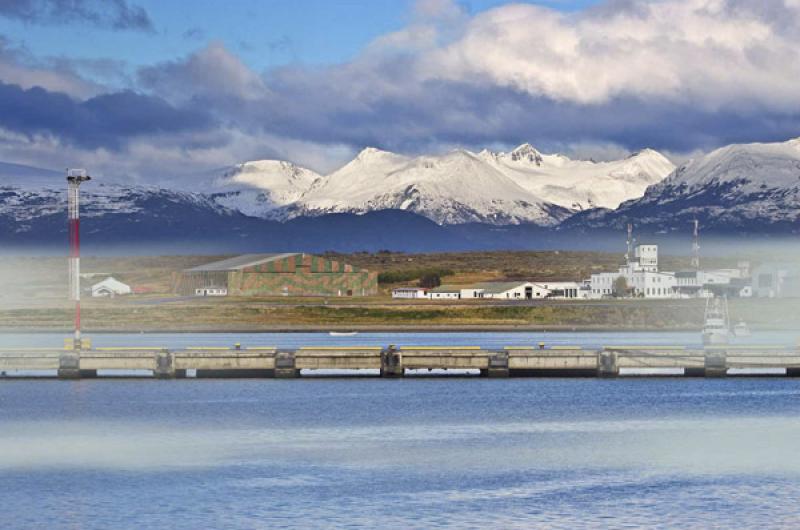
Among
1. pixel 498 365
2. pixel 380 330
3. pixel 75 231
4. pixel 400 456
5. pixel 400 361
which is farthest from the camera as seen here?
pixel 380 330

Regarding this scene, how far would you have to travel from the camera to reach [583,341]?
142 metres

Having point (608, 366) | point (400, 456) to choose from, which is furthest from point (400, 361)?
point (400, 456)

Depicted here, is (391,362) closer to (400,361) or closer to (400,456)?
(400,361)

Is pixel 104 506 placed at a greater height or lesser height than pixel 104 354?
lesser

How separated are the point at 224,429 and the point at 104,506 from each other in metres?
20.9

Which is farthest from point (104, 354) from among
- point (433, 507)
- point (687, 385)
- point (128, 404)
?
point (433, 507)

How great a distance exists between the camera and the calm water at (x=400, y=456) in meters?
46.0

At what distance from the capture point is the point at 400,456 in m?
58.8

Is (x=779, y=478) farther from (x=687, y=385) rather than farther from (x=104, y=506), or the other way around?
(x=687, y=385)

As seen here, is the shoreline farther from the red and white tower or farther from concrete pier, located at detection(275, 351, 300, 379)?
concrete pier, located at detection(275, 351, 300, 379)

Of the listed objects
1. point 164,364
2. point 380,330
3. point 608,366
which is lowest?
point 608,366

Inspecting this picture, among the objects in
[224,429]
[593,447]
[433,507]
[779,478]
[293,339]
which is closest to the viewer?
[433,507]

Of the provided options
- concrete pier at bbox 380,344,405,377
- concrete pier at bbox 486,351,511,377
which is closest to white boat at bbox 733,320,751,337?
concrete pier at bbox 486,351,511,377

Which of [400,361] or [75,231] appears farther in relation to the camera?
[400,361]
